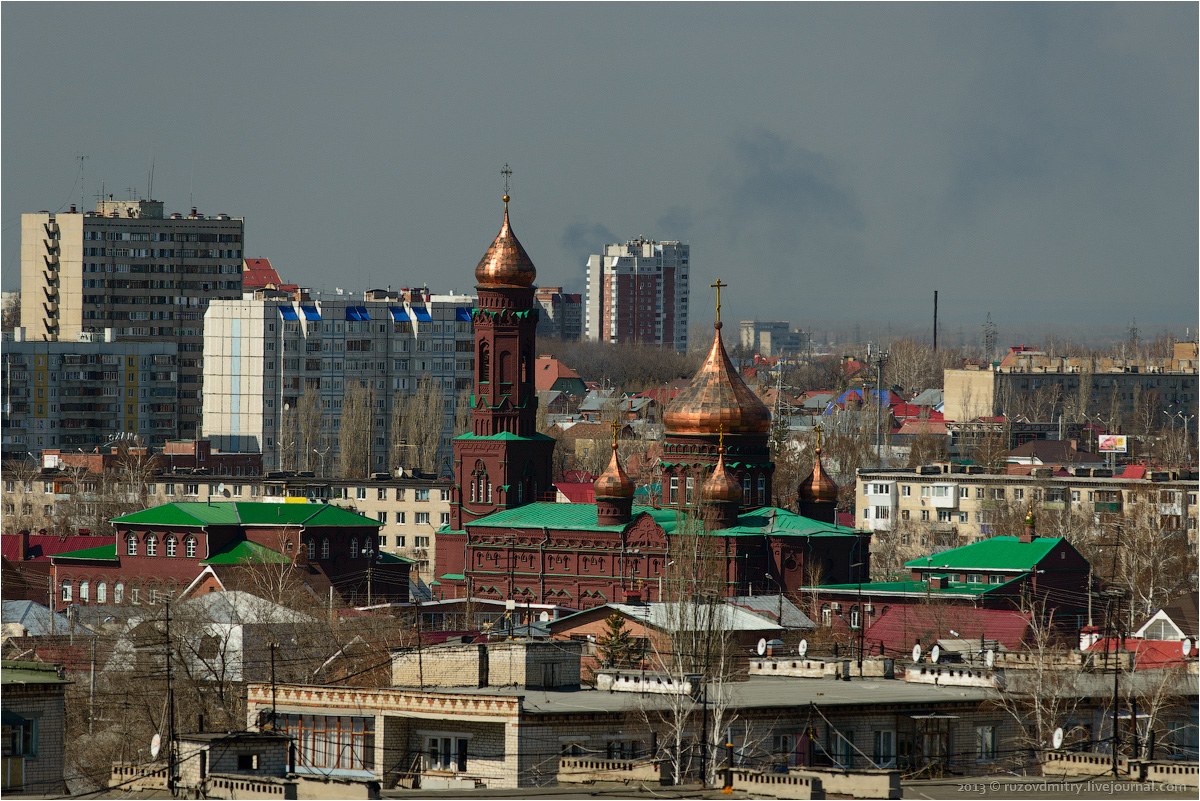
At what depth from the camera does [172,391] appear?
406ft

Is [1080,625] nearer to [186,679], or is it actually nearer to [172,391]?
[186,679]

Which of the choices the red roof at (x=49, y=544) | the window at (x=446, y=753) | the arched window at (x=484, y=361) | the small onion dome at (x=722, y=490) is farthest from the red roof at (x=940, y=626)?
the red roof at (x=49, y=544)

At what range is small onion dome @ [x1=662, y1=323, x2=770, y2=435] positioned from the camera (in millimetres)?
63688

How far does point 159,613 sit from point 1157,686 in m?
26.0

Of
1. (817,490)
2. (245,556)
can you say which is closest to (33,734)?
(245,556)

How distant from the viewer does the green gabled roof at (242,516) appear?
67250 millimetres

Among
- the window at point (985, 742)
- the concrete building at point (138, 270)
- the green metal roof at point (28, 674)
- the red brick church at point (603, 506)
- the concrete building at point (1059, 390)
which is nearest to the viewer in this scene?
the window at point (985, 742)

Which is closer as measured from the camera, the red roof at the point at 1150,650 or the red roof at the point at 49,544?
the red roof at the point at 1150,650

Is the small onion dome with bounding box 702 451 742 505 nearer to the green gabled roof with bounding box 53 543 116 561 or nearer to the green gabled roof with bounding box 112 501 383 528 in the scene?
the green gabled roof with bounding box 112 501 383 528

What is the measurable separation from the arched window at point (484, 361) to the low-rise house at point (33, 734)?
112ft

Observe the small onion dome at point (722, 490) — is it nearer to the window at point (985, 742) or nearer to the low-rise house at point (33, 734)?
the window at point (985, 742)

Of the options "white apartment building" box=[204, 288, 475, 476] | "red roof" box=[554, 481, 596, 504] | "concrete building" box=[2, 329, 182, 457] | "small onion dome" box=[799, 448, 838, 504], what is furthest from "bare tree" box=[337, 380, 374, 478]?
"small onion dome" box=[799, 448, 838, 504]

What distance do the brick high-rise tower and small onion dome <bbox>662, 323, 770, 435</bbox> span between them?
4141 millimetres

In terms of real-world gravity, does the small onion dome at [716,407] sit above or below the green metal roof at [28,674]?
above
